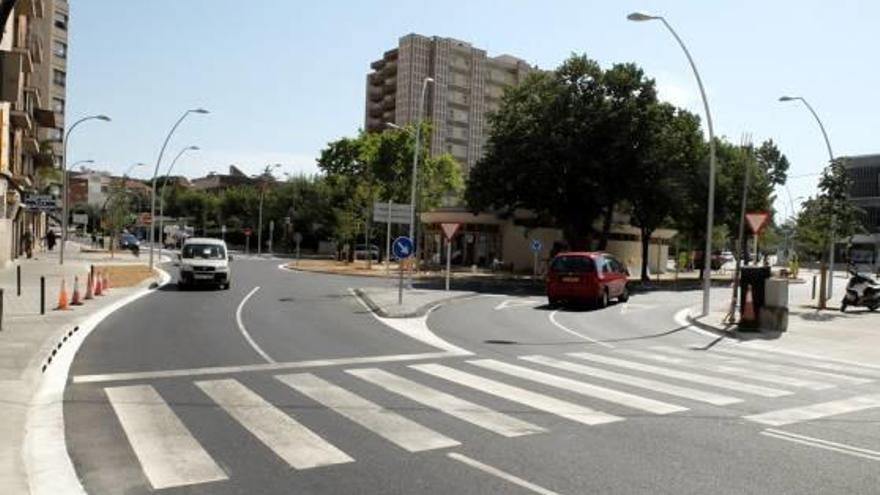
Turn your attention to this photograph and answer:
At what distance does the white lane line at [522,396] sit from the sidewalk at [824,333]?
8610mm

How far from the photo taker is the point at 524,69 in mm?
138750

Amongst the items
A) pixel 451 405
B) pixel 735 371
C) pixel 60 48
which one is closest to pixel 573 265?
pixel 735 371

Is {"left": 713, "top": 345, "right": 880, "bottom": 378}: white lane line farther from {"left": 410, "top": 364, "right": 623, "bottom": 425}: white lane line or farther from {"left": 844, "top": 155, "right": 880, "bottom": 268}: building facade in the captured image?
{"left": 844, "top": 155, "right": 880, "bottom": 268}: building facade

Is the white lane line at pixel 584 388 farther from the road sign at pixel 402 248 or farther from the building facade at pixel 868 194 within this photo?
the building facade at pixel 868 194

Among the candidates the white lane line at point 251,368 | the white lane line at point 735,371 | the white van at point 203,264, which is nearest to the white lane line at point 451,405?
the white lane line at point 251,368

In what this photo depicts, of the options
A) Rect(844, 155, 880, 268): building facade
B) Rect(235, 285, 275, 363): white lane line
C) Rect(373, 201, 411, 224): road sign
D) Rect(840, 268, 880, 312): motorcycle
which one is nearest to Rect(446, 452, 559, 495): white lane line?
Rect(235, 285, 275, 363): white lane line

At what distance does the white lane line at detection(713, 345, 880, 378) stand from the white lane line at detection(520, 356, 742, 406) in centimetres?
440

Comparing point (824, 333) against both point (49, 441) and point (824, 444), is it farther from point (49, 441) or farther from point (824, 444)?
point (49, 441)

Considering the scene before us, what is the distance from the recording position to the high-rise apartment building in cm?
12262

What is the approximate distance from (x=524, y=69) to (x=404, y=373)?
431ft

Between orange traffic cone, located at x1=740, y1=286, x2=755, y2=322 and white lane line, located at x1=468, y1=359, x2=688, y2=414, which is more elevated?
orange traffic cone, located at x1=740, y1=286, x2=755, y2=322

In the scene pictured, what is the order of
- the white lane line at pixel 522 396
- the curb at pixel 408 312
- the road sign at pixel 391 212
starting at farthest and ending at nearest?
the road sign at pixel 391 212, the curb at pixel 408 312, the white lane line at pixel 522 396

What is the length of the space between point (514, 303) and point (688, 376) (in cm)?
1546

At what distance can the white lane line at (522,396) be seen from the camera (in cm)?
902
